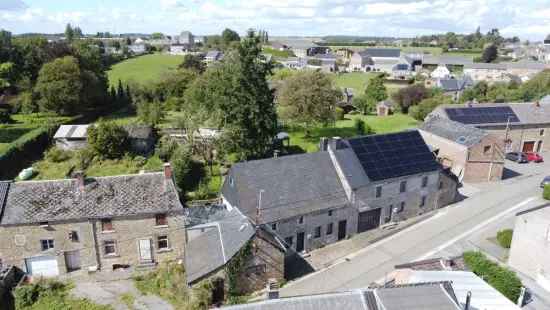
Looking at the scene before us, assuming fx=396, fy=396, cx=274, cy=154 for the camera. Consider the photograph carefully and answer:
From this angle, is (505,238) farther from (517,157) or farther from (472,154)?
(517,157)

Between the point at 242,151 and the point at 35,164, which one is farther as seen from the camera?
the point at 35,164

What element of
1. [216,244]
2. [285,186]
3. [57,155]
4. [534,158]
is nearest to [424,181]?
[285,186]

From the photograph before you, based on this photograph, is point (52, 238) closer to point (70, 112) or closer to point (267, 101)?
point (267, 101)

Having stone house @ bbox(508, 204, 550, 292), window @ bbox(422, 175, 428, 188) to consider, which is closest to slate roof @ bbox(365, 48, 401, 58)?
window @ bbox(422, 175, 428, 188)

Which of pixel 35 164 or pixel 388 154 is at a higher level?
pixel 388 154

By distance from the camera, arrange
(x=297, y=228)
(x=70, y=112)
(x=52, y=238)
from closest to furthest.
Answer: (x=52, y=238), (x=297, y=228), (x=70, y=112)

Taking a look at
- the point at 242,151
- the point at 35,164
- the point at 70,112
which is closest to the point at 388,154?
the point at 242,151

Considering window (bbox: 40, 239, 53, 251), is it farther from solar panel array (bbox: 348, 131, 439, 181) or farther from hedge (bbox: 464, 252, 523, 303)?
hedge (bbox: 464, 252, 523, 303)
